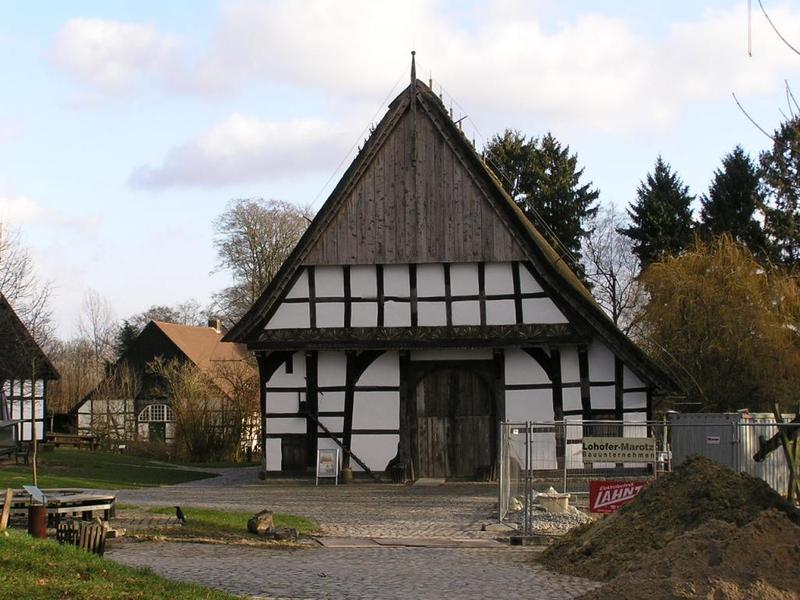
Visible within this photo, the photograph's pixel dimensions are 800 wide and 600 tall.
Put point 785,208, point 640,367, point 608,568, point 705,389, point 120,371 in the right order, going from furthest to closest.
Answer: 1. point 120,371
2. point 785,208
3. point 705,389
4. point 640,367
5. point 608,568

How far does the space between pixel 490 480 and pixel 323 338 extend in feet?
17.9

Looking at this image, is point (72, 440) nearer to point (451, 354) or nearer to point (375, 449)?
point (375, 449)

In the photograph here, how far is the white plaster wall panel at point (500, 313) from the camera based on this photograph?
90.4ft

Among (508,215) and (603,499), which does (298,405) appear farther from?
(603,499)

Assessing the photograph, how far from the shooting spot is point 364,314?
92.2 ft

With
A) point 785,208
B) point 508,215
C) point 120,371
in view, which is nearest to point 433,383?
point 508,215

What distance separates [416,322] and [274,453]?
194 inches

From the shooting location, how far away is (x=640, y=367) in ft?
A: 87.4

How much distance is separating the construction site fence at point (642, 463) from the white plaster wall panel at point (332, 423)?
18.7 ft

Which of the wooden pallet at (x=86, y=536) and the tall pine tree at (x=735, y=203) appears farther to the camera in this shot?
the tall pine tree at (x=735, y=203)

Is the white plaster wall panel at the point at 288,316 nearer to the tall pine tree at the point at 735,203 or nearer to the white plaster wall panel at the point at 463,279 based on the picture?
the white plaster wall panel at the point at 463,279

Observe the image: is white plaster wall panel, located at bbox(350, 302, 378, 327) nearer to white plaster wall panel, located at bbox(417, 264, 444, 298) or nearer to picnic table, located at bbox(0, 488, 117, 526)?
white plaster wall panel, located at bbox(417, 264, 444, 298)

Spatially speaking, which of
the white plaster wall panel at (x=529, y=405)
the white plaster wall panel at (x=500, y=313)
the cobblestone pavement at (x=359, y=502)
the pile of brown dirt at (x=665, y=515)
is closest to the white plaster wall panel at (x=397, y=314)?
the white plaster wall panel at (x=500, y=313)

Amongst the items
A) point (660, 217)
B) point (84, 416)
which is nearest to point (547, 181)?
point (660, 217)
